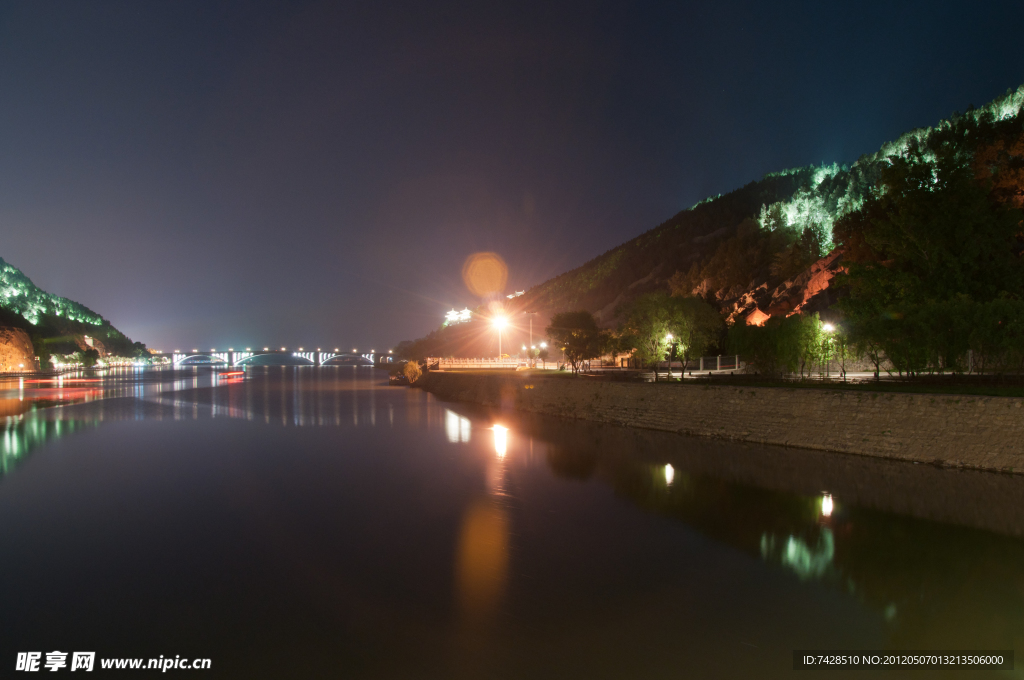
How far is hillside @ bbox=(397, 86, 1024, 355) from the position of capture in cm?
4109

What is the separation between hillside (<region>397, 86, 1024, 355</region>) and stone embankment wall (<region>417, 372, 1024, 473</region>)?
15330 millimetres

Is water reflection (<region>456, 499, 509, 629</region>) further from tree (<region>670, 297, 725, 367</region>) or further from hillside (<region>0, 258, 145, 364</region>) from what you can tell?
hillside (<region>0, 258, 145, 364</region>)

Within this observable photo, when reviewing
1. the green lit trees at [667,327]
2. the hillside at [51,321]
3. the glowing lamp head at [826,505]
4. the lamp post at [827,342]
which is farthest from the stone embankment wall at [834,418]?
the hillside at [51,321]

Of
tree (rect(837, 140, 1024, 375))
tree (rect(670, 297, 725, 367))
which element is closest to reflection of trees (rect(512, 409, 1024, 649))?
tree (rect(670, 297, 725, 367))

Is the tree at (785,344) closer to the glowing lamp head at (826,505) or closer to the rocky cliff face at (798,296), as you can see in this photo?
the rocky cliff face at (798,296)

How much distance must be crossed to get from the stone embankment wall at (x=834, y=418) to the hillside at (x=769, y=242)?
50.3ft

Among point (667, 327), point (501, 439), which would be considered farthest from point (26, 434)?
point (667, 327)

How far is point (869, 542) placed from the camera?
11578 mm

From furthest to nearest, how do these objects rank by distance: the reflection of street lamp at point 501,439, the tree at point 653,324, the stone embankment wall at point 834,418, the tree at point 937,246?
1. the tree at point 653,324
2. the tree at point 937,246
3. the reflection of street lamp at point 501,439
4. the stone embankment wall at point 834,418

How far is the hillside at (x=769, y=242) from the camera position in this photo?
135ft

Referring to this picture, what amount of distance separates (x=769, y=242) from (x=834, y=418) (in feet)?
242

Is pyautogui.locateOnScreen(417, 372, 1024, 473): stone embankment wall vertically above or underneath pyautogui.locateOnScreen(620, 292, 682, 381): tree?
underneath

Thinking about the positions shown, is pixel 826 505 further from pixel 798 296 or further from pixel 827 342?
pixel 798 296

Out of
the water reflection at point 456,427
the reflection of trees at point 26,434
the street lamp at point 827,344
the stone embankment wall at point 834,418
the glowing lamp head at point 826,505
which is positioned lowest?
the water reflection at point 456,427
